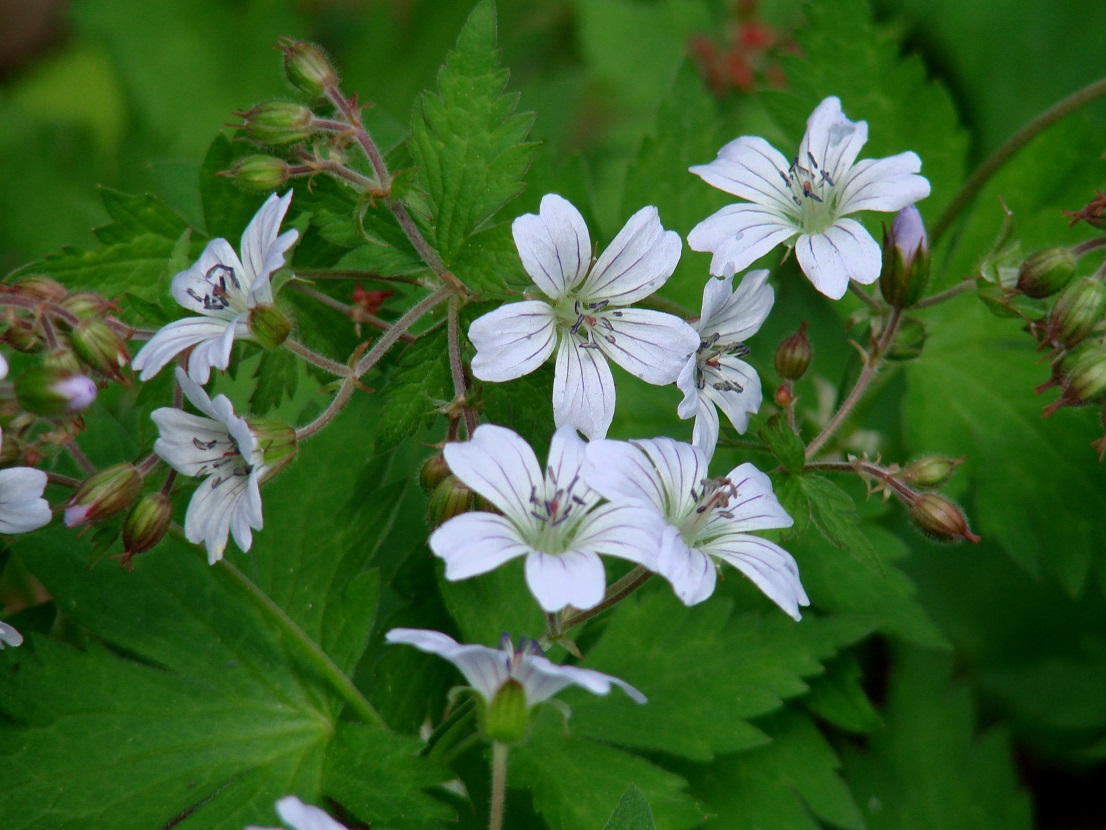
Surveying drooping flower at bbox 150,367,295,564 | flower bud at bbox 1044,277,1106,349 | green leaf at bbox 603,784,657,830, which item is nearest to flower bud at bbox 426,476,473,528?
drooping flower at bbox 150,367,295,564

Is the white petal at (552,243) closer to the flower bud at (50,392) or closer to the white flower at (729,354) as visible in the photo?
the white flower at (729,354)

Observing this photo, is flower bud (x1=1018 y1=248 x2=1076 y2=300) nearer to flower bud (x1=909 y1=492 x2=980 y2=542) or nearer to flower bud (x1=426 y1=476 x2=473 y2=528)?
flower bud (x1=909 y1=492 x2=980 y2=542)

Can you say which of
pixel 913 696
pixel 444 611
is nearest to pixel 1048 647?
pixel 913 696

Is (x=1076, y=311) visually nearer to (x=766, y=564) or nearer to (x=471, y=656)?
(x=766, y=564)

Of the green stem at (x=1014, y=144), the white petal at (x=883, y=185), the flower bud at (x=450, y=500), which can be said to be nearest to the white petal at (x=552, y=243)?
the flower bud at (x=450, y=500)

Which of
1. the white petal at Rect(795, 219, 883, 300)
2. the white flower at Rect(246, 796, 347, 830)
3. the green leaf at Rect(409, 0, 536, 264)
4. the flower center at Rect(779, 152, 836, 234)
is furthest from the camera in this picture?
the flower center at Rect(779, 152, 836, 234)

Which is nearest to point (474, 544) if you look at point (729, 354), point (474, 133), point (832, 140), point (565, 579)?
point (565, 579)

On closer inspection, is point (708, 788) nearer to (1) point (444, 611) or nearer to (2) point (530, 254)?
(1) point (444, 611)
